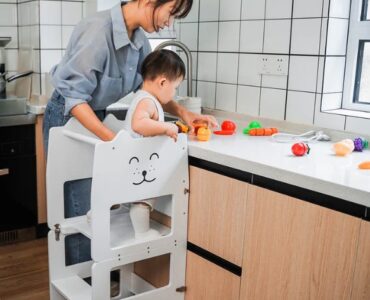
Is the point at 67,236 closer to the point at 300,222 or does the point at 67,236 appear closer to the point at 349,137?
the point at 300,222

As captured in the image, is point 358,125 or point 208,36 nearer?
point 358,125

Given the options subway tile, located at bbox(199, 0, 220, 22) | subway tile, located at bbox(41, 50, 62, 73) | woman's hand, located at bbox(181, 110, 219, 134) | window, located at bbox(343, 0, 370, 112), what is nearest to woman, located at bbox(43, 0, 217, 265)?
woman's hand, located at bbox(181, 110, 219, 134)

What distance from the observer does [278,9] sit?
202 cm

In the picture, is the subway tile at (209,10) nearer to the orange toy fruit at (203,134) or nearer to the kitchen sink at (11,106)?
the orange toy fruit at (203,134)

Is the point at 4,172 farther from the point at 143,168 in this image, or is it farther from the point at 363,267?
the point at 363,267

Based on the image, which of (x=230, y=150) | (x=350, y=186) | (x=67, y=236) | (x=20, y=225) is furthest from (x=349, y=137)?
(x=20, y=225)

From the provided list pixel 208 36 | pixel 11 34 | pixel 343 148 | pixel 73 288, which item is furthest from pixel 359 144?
pixel 11 34

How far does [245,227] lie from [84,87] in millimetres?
671

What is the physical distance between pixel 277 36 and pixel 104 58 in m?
0.72

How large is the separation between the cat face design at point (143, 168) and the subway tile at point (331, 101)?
0.70 m

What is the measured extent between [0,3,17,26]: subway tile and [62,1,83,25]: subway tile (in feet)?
1.12

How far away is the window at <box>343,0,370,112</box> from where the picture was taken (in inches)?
75.3

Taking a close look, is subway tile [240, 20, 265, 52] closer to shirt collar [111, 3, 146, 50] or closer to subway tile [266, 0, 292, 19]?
subway tile [266, 0, 292, 19]

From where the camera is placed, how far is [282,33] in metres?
2.01
